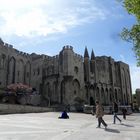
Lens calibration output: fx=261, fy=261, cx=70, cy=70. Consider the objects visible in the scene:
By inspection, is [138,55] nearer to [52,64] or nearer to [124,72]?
[52,64]

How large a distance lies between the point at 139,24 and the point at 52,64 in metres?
44.8

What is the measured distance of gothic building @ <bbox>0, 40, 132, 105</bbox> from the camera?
5162 centimetres

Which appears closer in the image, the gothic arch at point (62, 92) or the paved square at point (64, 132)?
the paved square at point (64, 132)

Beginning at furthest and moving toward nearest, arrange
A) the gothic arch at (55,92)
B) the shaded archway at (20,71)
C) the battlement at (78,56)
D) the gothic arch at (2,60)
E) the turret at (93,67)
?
the turret at (93,67), the battlement at (78,56), the shaded archway at (20,71), the gothic arch at (55,92), the gothic arch at (2,60)

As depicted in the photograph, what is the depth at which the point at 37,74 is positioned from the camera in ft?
188

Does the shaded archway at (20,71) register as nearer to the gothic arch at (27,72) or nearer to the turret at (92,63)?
the gothic arch at (27,72)

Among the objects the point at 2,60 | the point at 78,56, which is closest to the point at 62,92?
the point at 78,56

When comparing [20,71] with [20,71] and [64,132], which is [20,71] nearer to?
[20,71]

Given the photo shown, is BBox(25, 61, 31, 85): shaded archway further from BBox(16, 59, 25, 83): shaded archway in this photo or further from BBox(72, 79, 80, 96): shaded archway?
BBox(72, 79, 80, 96): shaded archway

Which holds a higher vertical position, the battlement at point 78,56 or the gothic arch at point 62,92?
the battlement at point 78,56

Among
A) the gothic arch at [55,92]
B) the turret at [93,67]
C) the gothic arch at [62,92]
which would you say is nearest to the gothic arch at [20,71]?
the gothic arch at [55,92]

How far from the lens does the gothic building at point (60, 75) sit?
51.6 metres

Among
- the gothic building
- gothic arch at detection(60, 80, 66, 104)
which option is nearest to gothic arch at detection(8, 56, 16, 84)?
the gothic building

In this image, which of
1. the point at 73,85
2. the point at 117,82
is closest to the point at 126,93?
the point at 117,82
